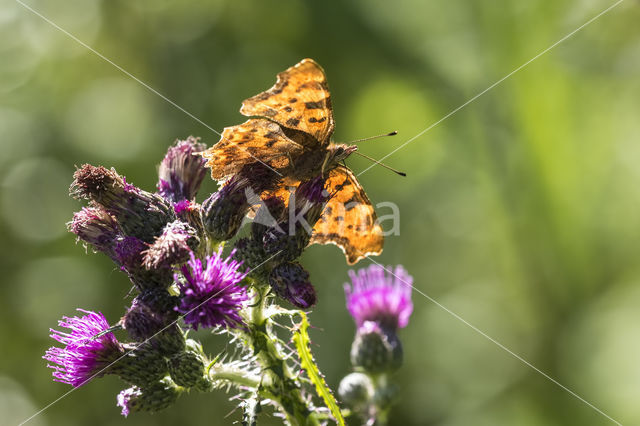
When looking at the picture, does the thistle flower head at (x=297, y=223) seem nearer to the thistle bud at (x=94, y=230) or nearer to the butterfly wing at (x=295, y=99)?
the butterfly wing at (x=295, y=99)

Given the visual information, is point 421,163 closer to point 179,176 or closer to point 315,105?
point 315,105

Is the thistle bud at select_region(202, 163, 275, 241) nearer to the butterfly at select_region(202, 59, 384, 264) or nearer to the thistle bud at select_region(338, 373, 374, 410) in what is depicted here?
the butterfly at select_region(202, 59, 384, 264)

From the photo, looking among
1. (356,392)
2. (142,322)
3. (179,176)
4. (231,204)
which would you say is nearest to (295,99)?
(231,204)

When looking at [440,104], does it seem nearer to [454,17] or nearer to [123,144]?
[454,17]

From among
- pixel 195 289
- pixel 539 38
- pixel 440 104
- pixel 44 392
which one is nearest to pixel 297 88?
pixel 195 289

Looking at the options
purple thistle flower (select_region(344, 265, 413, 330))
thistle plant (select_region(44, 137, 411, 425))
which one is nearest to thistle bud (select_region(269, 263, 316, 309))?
thistle plant (select_region(44, 137, 411, 425))

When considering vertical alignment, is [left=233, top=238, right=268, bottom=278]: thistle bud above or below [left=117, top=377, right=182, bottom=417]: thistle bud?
above
